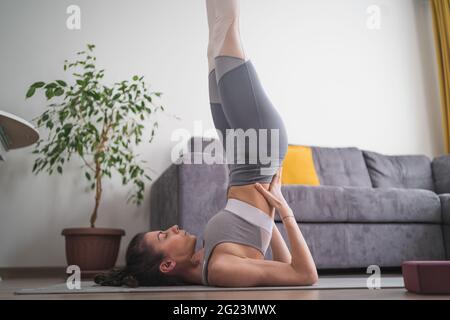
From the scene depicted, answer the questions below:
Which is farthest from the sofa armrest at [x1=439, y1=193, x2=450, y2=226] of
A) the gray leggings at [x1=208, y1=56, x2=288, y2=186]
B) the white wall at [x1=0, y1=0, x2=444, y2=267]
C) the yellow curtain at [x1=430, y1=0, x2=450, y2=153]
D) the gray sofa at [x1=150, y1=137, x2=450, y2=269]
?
the gray leggings at [x1=208, y1=56, x2=288, y2=186]

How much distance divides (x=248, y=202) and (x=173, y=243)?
11.9 inches

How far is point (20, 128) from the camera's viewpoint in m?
2.25

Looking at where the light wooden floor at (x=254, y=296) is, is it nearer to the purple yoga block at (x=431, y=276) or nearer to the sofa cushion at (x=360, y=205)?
the purple yoga block at (x=431, y=276)

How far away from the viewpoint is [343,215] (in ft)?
8.27

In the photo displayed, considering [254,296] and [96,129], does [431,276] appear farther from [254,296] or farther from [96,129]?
[96,129]

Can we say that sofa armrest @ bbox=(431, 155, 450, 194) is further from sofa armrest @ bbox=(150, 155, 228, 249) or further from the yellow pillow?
sofa armrest @ bbox=(150, 155, 228, 249)

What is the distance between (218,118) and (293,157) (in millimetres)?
1577

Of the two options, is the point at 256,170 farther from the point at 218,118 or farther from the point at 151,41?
the point at 151,41

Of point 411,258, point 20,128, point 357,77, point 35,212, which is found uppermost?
point 357,77

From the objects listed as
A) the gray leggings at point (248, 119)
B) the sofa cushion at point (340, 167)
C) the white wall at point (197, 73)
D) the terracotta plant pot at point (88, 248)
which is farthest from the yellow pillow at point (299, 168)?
the gray leggings at point (248, 119)

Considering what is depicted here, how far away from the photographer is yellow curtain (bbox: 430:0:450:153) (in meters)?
4.01

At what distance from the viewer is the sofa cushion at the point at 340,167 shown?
3.34 m
